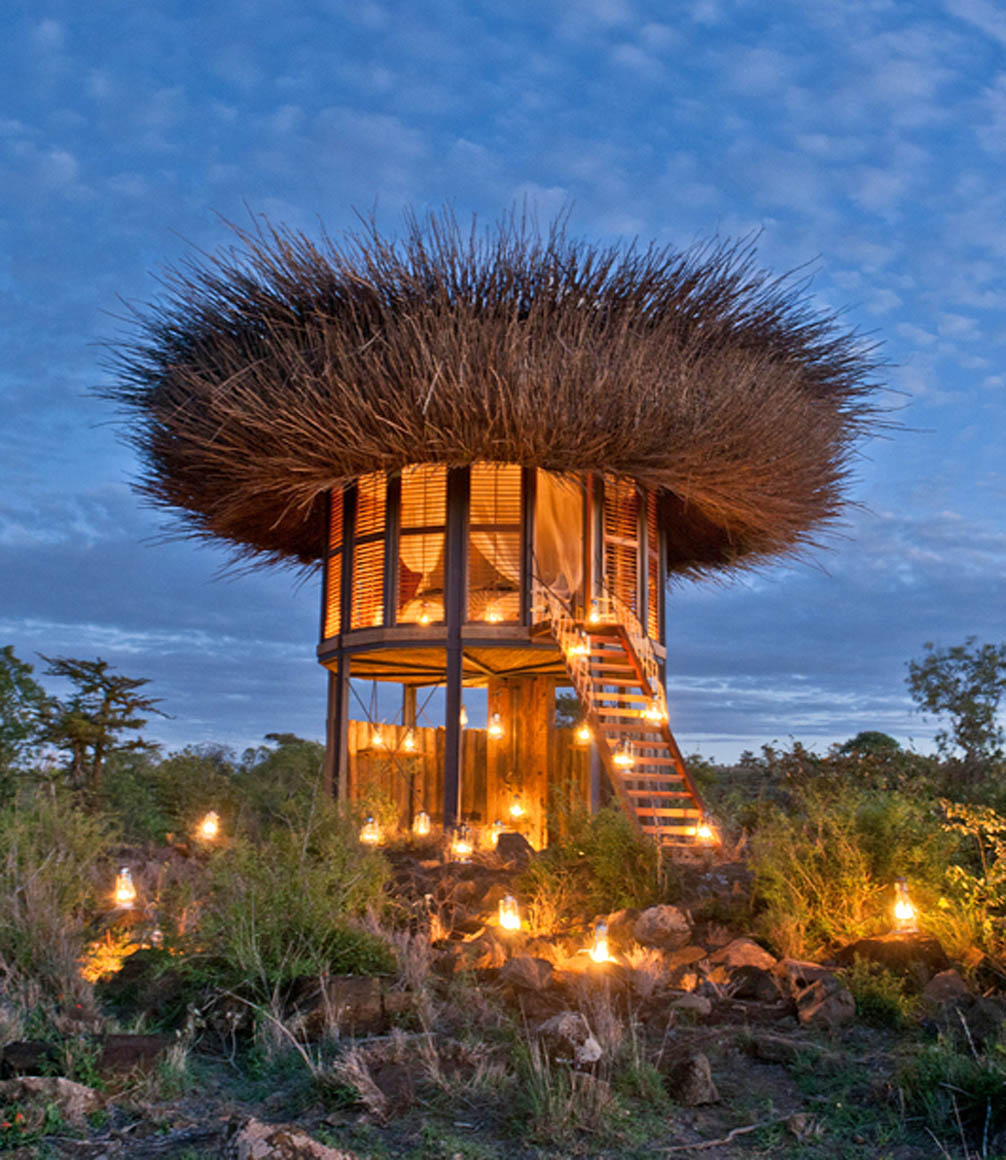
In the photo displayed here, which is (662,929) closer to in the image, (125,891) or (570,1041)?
(570,1041)

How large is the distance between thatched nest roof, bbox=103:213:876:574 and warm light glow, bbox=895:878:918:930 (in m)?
6.63

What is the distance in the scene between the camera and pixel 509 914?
8.36 meters

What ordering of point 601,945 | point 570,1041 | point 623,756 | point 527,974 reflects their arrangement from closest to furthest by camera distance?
point 570,1041 → point 527,974 → point 601,945 → point 623,756

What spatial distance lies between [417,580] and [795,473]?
5305 millimetres

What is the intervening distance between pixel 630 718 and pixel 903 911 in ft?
19.8

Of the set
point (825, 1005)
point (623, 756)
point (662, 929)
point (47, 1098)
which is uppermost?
point (623, 756)

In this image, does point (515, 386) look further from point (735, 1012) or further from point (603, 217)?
point (735, 1012)

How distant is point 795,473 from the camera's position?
47.6 feet

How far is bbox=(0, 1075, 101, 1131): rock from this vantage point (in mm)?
4852

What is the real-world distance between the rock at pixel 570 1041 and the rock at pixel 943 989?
7.26 feet

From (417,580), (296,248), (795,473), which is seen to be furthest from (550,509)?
(296,248)

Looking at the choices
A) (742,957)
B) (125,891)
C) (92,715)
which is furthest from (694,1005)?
(92,715)

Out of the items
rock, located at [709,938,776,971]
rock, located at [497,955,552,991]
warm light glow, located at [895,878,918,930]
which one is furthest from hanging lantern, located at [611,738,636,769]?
rock, located at [497,955,552,991]

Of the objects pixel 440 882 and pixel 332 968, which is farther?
pixel 440 882
